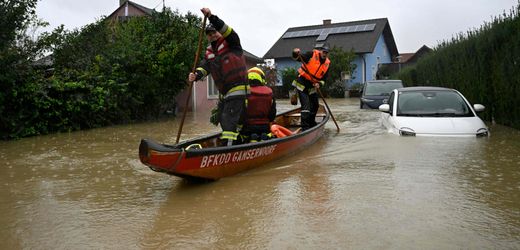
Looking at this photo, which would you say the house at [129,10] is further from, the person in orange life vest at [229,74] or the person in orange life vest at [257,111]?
the person in orange life vest at [229,74]

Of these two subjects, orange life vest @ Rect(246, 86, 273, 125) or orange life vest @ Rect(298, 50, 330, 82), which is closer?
orange life vest @ Rect(246, 86, 273, 125)

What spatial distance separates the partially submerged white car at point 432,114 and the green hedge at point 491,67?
1.74 m

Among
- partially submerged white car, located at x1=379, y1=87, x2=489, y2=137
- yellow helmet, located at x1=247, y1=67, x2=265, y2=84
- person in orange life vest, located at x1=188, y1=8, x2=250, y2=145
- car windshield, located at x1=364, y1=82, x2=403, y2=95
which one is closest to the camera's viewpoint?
person in orange life vest, located at x1=188, y1=8, x2=250, y2=145

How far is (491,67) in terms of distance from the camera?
1212cm

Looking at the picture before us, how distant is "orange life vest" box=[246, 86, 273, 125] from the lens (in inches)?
293

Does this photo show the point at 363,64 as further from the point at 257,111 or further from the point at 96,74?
the point at 257,111

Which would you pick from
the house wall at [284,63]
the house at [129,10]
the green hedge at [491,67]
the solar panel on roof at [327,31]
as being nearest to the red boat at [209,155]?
the green hedge at [491,67]

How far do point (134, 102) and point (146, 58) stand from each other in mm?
1482

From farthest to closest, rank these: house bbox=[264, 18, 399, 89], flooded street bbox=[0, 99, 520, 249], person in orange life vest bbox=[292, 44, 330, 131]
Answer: house bbox=[264, 18, 399, 89], person in orange life vest bbox=[292, 44, 330, 131], flooded street bbox=[0, 99, 520, 249]

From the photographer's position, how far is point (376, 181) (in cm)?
602

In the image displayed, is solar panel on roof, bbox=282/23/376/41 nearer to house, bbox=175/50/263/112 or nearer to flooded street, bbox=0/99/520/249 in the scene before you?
house, bbox=175/50/263/112

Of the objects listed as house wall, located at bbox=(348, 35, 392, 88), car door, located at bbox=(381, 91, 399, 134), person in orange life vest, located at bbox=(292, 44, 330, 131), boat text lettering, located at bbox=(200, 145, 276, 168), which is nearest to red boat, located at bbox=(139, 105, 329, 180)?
boat text lettering, located at bbox=(200, 145, 276, 168)

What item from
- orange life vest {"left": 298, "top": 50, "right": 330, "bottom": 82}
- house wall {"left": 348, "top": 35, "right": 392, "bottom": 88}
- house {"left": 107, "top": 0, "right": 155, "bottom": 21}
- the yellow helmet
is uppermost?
house {"left": 107, "top": 0, "right": 155, "bottom": 21}

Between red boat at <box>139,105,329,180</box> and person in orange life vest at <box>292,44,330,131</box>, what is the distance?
2.24m
